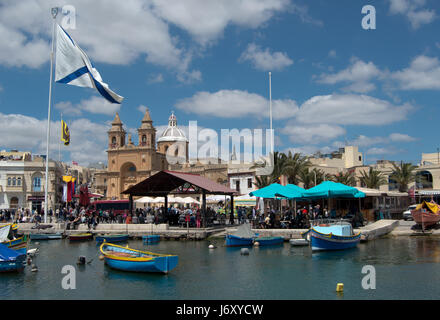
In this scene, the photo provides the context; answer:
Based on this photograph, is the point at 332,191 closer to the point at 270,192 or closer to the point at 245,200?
the point at 270,192

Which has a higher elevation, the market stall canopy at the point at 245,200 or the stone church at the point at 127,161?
the stone church at the point at 127,161

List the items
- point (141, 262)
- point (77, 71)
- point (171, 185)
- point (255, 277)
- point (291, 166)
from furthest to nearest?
point (291, 166) < point (171, 185) < point (77, 71) < point (141, 262) < point (255, 277)

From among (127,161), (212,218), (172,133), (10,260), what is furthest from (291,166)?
(172,133)

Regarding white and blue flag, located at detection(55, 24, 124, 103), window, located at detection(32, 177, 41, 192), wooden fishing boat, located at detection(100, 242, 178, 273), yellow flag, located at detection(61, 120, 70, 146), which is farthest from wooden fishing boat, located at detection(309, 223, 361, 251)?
window, located at detection(32, 177, 41, 192)

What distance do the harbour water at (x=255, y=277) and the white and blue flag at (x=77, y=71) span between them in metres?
8.74

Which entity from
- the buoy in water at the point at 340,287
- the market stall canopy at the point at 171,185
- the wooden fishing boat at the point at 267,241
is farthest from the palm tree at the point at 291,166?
the buoy in water at the point at 340,287

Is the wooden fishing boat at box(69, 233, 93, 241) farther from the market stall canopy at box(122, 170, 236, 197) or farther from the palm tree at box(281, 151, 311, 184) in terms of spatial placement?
the palm tree at box(281, 151, 311, 184)

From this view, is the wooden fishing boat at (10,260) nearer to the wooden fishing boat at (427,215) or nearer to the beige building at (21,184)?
the wooden fishing boat at (427,215)

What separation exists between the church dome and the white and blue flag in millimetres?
75257

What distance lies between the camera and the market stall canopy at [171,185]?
103ft

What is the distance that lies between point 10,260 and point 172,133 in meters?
83.0

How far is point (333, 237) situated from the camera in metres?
22.7

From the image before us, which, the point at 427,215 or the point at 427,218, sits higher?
the point at 427,215
